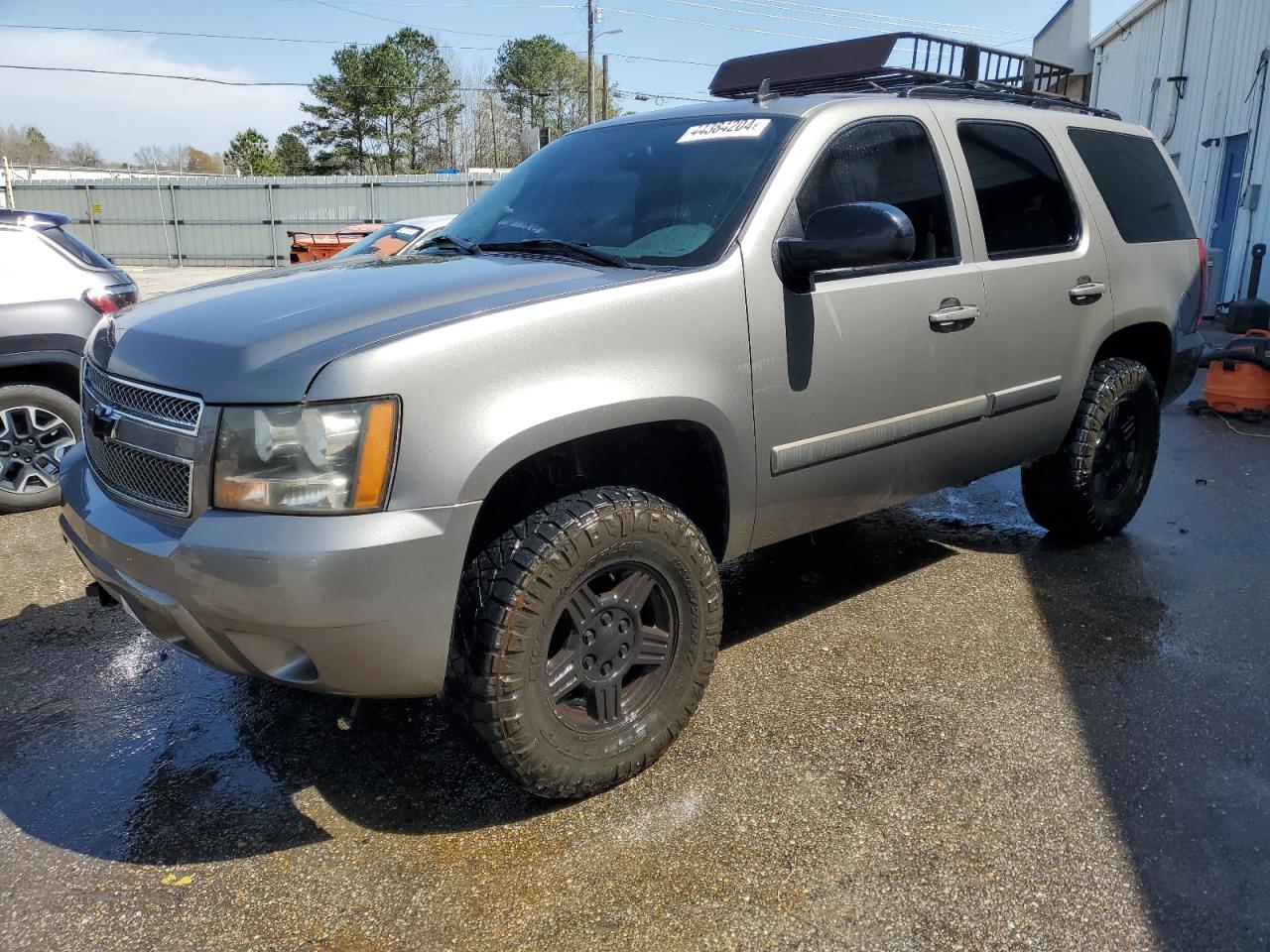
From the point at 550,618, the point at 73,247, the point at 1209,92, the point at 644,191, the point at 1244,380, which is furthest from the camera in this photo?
the point at 1209,92

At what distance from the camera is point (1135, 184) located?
14.7 ft

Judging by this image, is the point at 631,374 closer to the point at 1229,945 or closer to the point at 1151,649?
the point at 1229,945

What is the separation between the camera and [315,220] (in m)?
29.6

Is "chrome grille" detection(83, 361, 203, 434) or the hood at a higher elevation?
the hood

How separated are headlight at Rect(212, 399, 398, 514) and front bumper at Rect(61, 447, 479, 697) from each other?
0.04 metres

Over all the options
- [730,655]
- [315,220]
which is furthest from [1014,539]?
[315,220]

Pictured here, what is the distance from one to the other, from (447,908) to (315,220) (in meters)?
30.0

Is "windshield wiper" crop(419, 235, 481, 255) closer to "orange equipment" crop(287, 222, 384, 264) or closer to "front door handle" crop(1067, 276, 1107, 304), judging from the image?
"front door handle" crop(1067, 276, 1107, 304)

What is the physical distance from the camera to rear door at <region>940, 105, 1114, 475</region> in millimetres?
3670

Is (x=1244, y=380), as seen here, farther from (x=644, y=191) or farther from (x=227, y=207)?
(x=227, y=207)

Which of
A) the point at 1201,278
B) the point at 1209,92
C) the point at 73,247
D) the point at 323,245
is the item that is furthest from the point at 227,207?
the point at 1201,278

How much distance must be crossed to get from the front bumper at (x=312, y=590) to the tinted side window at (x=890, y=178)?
164cm

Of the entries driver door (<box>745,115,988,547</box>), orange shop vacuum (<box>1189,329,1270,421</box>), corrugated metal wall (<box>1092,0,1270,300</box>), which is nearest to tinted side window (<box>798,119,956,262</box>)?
driver door (<box>745,115,988,547</box>)

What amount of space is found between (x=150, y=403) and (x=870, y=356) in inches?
83.1
